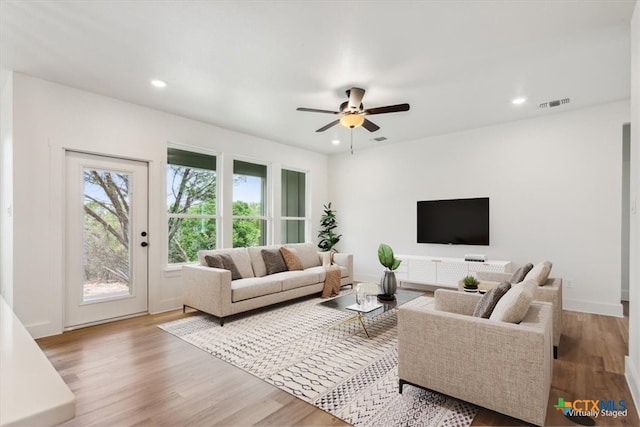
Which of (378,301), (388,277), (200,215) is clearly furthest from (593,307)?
(200,215)

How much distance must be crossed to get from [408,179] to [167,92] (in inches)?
167

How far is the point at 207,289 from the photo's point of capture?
399cm

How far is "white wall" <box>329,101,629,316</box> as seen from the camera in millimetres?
4375

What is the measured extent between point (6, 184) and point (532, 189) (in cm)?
677

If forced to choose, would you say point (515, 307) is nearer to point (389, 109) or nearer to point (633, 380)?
point (633, 380)

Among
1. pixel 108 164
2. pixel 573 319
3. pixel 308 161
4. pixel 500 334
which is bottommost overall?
pixel 573 319

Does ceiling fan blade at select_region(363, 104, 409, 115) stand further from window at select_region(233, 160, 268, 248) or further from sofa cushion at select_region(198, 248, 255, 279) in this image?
window at select_region(233, 160, 268, 248)

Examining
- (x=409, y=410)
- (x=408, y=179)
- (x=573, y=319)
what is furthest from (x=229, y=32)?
(x=573, y=319)

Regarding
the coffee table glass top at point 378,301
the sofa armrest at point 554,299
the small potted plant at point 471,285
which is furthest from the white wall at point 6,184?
the sofa armrest at point 554,299

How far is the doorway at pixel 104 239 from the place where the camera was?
12.6 feet

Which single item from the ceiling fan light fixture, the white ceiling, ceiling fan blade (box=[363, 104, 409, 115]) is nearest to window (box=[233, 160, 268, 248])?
the white ceiling

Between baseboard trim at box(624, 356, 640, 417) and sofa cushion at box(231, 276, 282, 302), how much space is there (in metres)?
3.49

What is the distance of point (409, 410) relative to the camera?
85.0 inches

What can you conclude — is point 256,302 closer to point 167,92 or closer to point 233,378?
point 233,378
